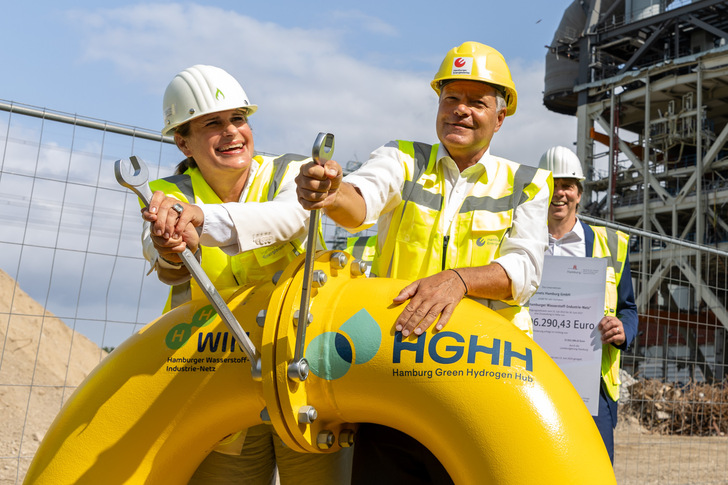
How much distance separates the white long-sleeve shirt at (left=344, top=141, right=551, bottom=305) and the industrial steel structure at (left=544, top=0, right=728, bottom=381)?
62.6 feet

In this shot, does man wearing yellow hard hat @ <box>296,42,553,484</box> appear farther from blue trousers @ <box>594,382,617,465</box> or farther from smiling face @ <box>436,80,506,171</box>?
blue trousers @ <box>594,382,617,465</box>

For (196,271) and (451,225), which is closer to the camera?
(196,271)

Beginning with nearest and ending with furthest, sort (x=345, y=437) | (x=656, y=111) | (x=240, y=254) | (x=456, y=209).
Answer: (x=345, y=437), (x=240, y=254), (x=456, y=209), (x=656, y=111)

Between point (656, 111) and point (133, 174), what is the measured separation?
25581 mm

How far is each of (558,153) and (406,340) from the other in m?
3.28

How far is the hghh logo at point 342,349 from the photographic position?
5.85 feet

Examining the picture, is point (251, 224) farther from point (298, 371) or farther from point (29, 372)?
point (29, 372)

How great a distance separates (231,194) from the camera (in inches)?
98.6

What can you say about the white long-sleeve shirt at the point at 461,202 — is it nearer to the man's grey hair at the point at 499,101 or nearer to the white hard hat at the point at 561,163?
the man's grey hair at the point at 499,101

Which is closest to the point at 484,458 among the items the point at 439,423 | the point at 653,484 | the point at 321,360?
the point at 439,423

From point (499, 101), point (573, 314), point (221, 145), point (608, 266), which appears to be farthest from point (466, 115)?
point (608, 266)

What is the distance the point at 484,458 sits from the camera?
1.68 meters

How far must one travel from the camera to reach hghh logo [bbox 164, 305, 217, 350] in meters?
1.92

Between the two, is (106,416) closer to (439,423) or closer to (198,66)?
(439,423)
